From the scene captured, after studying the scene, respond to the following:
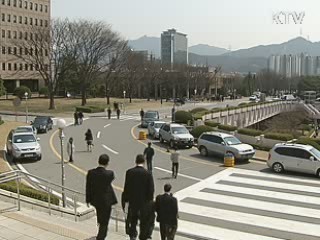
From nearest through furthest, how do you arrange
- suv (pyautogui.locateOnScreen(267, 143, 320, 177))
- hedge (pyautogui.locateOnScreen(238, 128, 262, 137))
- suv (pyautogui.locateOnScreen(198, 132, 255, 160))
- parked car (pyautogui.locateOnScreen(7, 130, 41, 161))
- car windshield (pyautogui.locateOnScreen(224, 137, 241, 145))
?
suv (pyautogui.locateOnScreen(267, 143, 320, 177)) < parked car (pyautogui.locateOnScreen(7, 130, 41, 161)) < suv (pyautogui.locateOnScreen(198, 132, 255, 160)) < car windshield (pyautogui.locateOnScreen(224, 137, 241, 145)) < hedge (pyautogui.locateOnScreen(238, 128, 262, 137))

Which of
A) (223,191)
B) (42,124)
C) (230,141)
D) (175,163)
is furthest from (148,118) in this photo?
(223,191)

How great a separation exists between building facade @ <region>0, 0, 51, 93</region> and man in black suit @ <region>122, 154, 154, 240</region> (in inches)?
3234

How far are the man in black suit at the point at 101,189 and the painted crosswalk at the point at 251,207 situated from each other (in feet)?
16.0

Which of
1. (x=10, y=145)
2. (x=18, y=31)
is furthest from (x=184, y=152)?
(x=18, y=31)

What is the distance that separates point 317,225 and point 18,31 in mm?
88935

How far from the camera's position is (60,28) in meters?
66.9

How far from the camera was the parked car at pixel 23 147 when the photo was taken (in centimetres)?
2456

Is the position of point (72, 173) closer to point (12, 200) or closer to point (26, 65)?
point (12, 200)

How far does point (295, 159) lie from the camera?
2223cm

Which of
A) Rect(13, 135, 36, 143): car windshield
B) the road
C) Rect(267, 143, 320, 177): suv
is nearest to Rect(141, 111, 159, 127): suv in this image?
the road

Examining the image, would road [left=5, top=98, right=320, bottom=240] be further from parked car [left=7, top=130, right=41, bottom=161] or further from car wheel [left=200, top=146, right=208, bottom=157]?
parked car [left=7, top=130, right=41, bottom=161]

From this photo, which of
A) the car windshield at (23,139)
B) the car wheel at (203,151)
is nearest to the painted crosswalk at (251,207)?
the car wheel at (203,151)

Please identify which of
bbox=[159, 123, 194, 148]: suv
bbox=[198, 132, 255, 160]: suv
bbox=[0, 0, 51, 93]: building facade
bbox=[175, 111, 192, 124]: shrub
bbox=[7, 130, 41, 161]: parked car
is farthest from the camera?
bbox=[0, 0, 51, 93]: building facade

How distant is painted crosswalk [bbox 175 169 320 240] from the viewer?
43.0 ft
